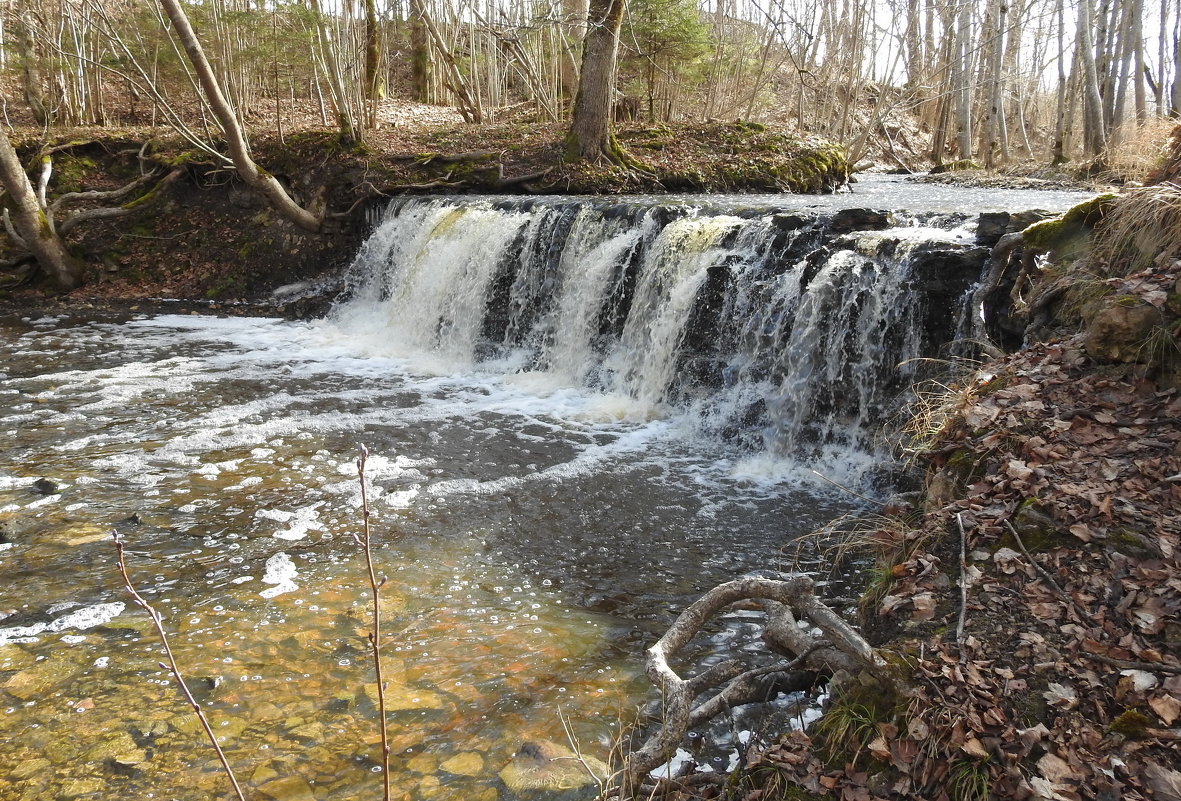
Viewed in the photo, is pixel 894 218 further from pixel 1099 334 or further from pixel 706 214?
pixel 1099 334

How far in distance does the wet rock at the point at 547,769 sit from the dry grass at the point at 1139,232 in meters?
3.85

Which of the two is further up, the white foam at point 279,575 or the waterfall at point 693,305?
the waterfall at point 693,305

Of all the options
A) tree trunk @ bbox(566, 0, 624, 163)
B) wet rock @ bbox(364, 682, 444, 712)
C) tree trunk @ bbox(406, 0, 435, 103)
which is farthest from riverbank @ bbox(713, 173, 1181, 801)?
tree trunk @ bbox(406, 0, 435, 103)

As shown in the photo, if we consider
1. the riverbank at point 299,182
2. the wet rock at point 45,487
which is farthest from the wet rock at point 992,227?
the wet rock at point 45,487

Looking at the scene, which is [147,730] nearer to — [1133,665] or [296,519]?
[296,519]

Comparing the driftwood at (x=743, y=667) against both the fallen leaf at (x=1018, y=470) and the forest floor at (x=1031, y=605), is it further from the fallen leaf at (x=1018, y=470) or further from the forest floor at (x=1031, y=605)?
the fallen leaf at (x=1018, y=470)

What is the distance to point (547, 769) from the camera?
9.78 ft

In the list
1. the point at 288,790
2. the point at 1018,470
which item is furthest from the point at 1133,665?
the point at 288,790

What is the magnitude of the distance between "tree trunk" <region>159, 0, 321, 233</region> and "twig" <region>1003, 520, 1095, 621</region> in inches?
450

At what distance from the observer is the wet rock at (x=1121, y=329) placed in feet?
11.6

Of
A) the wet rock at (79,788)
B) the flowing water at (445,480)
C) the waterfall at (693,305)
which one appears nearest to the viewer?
the wet rock at (79,788)

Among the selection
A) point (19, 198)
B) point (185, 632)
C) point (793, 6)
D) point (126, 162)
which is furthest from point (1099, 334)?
point (793, 6)

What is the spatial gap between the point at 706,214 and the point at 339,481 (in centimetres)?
536

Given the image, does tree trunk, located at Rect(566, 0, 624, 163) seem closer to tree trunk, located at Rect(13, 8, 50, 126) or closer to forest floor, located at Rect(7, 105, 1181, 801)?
forest floor, located at Rect(7, 105, 1181, 801)
